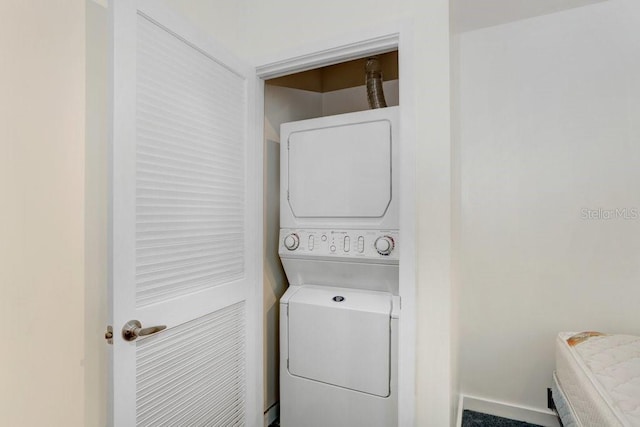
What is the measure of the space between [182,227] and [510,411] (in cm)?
219

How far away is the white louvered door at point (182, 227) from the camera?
3.35 ft

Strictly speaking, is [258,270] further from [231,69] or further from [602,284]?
[602,284]

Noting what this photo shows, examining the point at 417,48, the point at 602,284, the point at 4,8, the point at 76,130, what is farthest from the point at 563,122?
the point at 4,8

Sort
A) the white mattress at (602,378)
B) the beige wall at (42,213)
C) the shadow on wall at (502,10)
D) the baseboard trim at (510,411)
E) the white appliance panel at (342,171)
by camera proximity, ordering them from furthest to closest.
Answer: the baseboard trim at (510,411) → the shadow on wall at (502,10) → the white appliance panel at (342,171) → the white mattress at (602,378) → the beige wall at (42,213)

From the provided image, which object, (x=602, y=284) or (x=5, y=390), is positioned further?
(x=602, y=284)

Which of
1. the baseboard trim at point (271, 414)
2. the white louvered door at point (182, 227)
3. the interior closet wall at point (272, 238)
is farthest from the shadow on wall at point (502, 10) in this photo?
the baseboard trim at point (271, 414)

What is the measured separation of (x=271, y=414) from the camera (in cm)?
194

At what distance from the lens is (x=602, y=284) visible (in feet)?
5.74

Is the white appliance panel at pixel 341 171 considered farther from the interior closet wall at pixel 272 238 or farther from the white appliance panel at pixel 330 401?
the white appliance panel at pixel 330 401

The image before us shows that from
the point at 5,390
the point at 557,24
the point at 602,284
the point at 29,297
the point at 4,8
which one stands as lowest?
the point at 5,390

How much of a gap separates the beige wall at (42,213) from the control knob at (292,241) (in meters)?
0.94

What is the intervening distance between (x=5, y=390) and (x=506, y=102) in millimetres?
2624

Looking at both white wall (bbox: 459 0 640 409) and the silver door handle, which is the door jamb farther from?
the silver door handle

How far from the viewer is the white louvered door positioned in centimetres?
102
